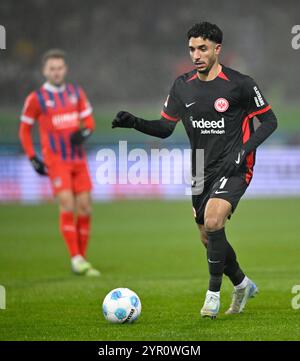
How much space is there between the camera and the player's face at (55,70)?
428 inches

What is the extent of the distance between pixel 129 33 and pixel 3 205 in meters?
11.4

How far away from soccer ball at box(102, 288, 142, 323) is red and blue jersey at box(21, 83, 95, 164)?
181 inches

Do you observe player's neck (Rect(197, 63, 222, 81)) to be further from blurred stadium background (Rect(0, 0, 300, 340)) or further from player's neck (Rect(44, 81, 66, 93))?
player's neck (Rect(44, 81, 66, 93))

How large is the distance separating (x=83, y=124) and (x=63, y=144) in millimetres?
448

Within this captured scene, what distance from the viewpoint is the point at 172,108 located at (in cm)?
715

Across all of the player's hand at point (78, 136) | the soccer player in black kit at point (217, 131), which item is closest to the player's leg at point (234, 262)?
the soccer player in black kit at point (217, 131)

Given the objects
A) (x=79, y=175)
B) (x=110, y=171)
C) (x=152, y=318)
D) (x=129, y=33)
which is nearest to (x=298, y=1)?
(x=129, y=33)

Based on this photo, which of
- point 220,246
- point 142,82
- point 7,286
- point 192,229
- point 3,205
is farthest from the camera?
point 142,82

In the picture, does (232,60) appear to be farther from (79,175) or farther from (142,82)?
(79,175)

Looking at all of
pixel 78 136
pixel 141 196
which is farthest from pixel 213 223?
pixel 141 196

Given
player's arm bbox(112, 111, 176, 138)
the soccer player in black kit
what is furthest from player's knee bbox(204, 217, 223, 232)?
player's arm bbox(112, 111, 176, 138)

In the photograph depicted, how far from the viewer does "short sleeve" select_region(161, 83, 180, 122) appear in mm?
7105

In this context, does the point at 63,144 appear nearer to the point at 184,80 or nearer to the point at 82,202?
the point at 82,202

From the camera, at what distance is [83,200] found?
10.8m
